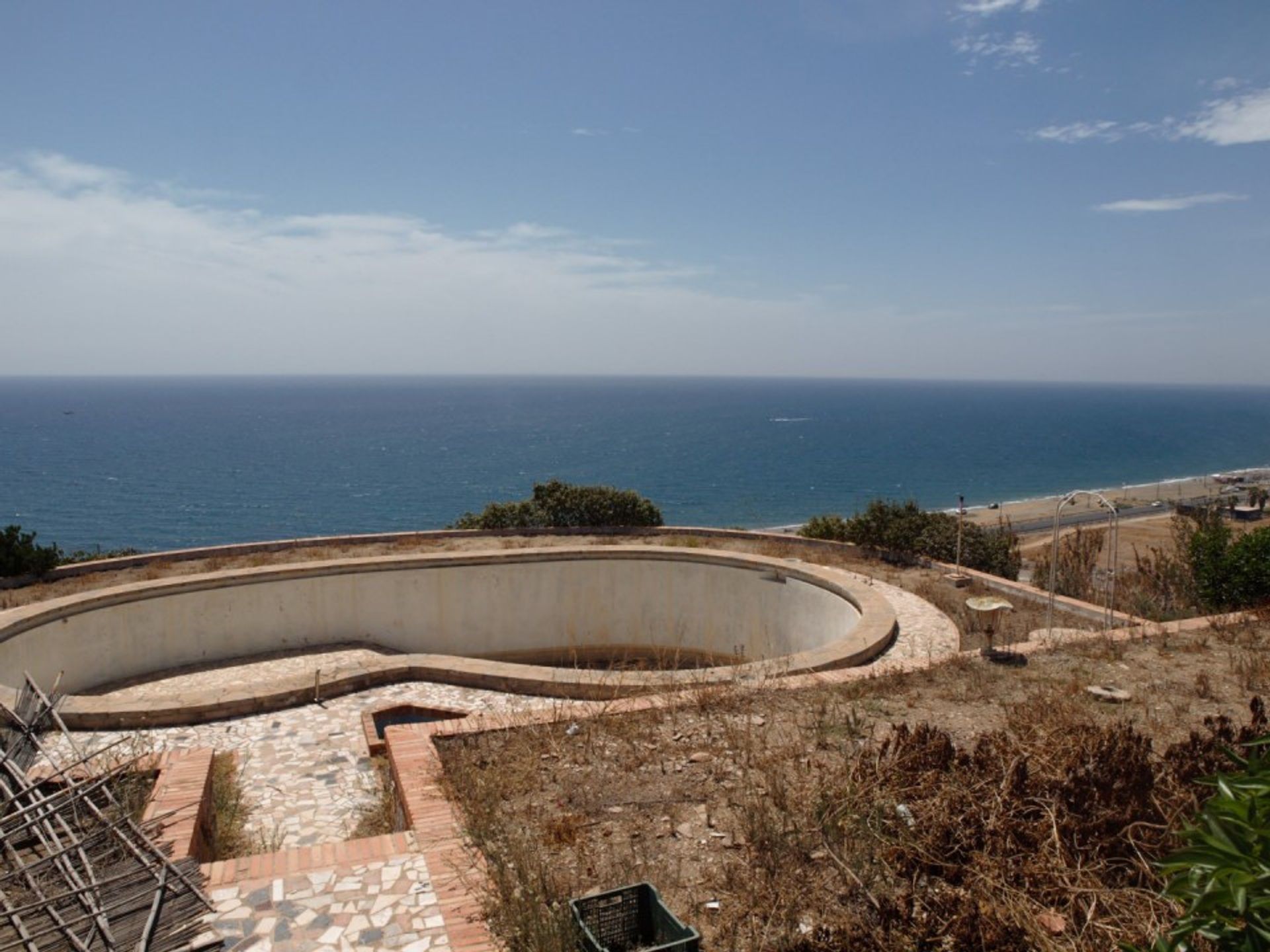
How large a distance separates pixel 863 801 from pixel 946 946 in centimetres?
112

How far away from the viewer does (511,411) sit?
141750 mm

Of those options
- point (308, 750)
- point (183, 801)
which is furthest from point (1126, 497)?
point (183, 801)

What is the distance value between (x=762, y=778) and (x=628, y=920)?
1.75 metres

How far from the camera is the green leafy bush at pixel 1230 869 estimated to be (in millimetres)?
1771

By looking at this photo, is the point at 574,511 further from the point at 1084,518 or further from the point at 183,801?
the point at 1084,518

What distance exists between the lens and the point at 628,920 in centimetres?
372

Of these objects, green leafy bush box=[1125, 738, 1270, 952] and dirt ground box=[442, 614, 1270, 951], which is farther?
dirt ground box=[442, 614, 1270, 951]

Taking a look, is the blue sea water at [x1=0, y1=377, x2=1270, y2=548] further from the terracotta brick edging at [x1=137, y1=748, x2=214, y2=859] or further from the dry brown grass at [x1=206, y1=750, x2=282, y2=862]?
the terracotta brick edging at [x1=137, y1=748, x2=214, y2=859]

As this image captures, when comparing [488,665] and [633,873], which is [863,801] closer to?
[633,873]

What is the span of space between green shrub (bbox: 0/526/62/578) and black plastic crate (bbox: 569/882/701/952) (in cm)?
1210

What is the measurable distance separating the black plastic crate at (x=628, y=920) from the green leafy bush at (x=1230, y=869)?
2.10m

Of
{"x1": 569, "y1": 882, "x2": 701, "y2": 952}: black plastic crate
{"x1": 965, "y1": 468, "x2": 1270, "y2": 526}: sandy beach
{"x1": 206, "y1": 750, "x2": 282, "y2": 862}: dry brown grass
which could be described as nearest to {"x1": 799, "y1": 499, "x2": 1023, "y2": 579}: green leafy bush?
{"x1": 206, "y1": 750, "x2": 282, "y2": 862}: dry brown grass

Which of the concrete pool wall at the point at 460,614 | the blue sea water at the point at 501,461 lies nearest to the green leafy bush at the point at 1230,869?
the concrete pool wall at the point at 460,614

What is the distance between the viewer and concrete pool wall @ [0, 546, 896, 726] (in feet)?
32.9
